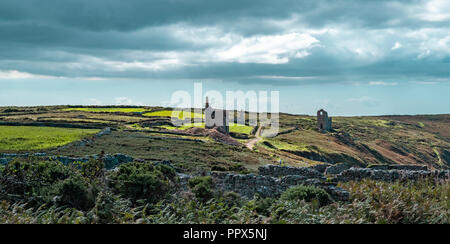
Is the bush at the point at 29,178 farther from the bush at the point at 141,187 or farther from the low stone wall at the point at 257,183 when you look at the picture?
the low stone wall at the point at 257,183

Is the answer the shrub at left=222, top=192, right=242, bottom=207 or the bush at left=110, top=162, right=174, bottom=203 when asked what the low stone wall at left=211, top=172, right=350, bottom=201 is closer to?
the shrub at left=222, top=192, right=242, bottom=207

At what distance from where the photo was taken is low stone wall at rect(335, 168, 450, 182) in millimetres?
17453

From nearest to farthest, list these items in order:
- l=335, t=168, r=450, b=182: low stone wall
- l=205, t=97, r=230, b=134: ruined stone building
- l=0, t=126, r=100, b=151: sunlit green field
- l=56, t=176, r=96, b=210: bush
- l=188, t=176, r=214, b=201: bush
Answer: l=56, t=176, r=96, b=210: bush < l=188, t=176, r=214, b=201: bush < l=335, t=168, r=450, b=182: low stone wall < l=0, t=126, r=100, b=151: sunlit green field < l=205, t=97, r=230, b=134: ruined stone building

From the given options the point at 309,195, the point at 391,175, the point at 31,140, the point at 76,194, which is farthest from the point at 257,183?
the point at 31,140

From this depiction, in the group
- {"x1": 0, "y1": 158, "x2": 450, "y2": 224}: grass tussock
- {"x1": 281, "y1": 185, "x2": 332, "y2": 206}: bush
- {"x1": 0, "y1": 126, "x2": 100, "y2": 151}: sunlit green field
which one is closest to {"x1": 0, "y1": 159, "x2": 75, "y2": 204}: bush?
{"x1": 0, "y1": 158, "x2": 450, "y2": 224}: grass tussock

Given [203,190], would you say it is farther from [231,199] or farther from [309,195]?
[309,195]

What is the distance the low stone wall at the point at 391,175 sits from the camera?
17.5 meters

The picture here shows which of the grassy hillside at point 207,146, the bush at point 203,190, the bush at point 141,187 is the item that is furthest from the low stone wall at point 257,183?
the grassy hillside at point 207,146

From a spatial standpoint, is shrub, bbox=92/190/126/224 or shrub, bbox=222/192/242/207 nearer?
shrub, bbox=92/190/126/224

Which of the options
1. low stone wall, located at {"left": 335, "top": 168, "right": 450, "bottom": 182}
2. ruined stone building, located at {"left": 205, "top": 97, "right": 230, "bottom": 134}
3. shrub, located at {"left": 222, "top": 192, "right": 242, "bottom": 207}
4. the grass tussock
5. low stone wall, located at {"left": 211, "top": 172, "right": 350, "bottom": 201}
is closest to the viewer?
the grass tussock

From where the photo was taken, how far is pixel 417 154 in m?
105
